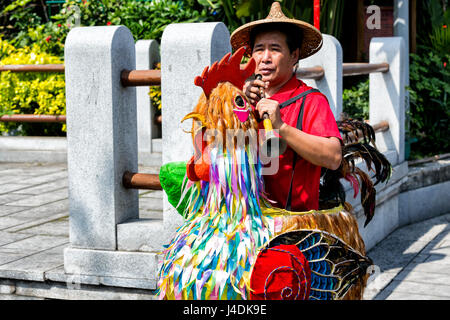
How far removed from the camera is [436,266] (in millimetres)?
5961

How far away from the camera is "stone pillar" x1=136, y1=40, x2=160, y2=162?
874 centimetres

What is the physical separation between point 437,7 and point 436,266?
17.6ft

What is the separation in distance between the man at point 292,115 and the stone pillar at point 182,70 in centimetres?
108

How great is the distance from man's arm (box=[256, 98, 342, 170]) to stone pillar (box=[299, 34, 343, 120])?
2.96 metres

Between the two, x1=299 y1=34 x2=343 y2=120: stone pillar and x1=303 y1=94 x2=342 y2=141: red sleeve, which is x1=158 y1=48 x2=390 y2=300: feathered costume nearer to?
x1=303 y1=94 x2=342 y2=141: red sleeve

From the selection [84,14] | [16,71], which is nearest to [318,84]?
[16,71]

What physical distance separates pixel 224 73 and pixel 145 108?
636cm

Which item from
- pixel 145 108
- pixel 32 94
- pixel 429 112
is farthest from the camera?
pixel 32 94

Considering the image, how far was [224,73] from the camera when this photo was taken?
8.46ft

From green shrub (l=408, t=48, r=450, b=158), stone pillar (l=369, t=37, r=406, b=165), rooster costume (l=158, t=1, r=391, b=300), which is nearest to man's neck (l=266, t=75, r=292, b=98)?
rooster costume (l=158, t=1, r=391, b=300)

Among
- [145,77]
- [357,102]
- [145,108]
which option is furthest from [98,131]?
[357,102]

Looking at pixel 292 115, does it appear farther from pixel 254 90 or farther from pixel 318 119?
pixel 254 90

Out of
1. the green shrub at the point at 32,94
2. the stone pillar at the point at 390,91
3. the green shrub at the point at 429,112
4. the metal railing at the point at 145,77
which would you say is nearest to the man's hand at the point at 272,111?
the metal railing at the point at 145,77
